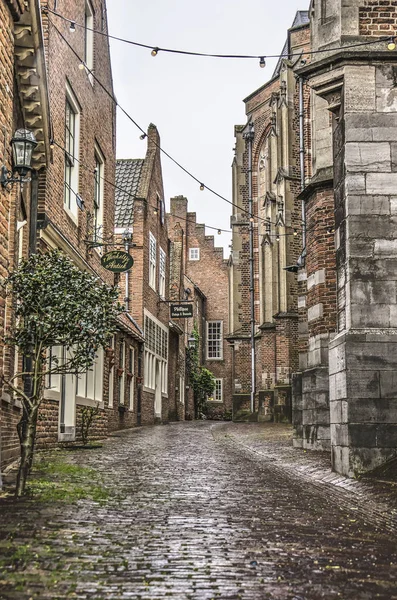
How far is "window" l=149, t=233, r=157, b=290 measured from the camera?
1207 inches

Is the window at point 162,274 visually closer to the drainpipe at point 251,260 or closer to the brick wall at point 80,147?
the drainpipe at point 251,260

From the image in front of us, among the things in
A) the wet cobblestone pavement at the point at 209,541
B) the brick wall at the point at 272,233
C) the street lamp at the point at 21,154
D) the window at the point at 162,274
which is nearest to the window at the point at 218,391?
the brick wall at the point at 272,233

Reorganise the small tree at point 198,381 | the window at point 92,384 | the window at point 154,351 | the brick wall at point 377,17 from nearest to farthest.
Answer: the brick wall at point 377,17 < the window at point 92,384 < the window at point 154,351 < the small tree at point 198,381

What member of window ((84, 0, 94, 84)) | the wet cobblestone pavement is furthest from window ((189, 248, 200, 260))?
the wet cobblestone pavement

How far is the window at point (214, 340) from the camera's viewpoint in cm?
5816

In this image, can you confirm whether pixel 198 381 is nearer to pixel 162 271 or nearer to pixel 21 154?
pixel 162 271

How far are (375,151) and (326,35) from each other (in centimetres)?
178

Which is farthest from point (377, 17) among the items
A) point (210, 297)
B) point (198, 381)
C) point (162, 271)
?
point (210, 297)

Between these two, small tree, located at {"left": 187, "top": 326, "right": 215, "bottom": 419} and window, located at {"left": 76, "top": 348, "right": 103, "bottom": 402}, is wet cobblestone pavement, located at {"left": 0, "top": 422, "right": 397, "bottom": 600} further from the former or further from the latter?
small tree, located at {"left": 187, "top": 326, "right": 215, "bottom": 419}

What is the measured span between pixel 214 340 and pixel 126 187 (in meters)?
29.8

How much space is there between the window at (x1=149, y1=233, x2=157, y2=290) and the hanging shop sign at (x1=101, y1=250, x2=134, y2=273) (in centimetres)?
1193

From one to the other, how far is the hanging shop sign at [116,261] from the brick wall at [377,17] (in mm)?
9107

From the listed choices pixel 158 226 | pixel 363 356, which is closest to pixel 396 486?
pixel 363 356

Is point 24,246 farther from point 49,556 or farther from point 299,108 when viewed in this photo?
point 299,108
